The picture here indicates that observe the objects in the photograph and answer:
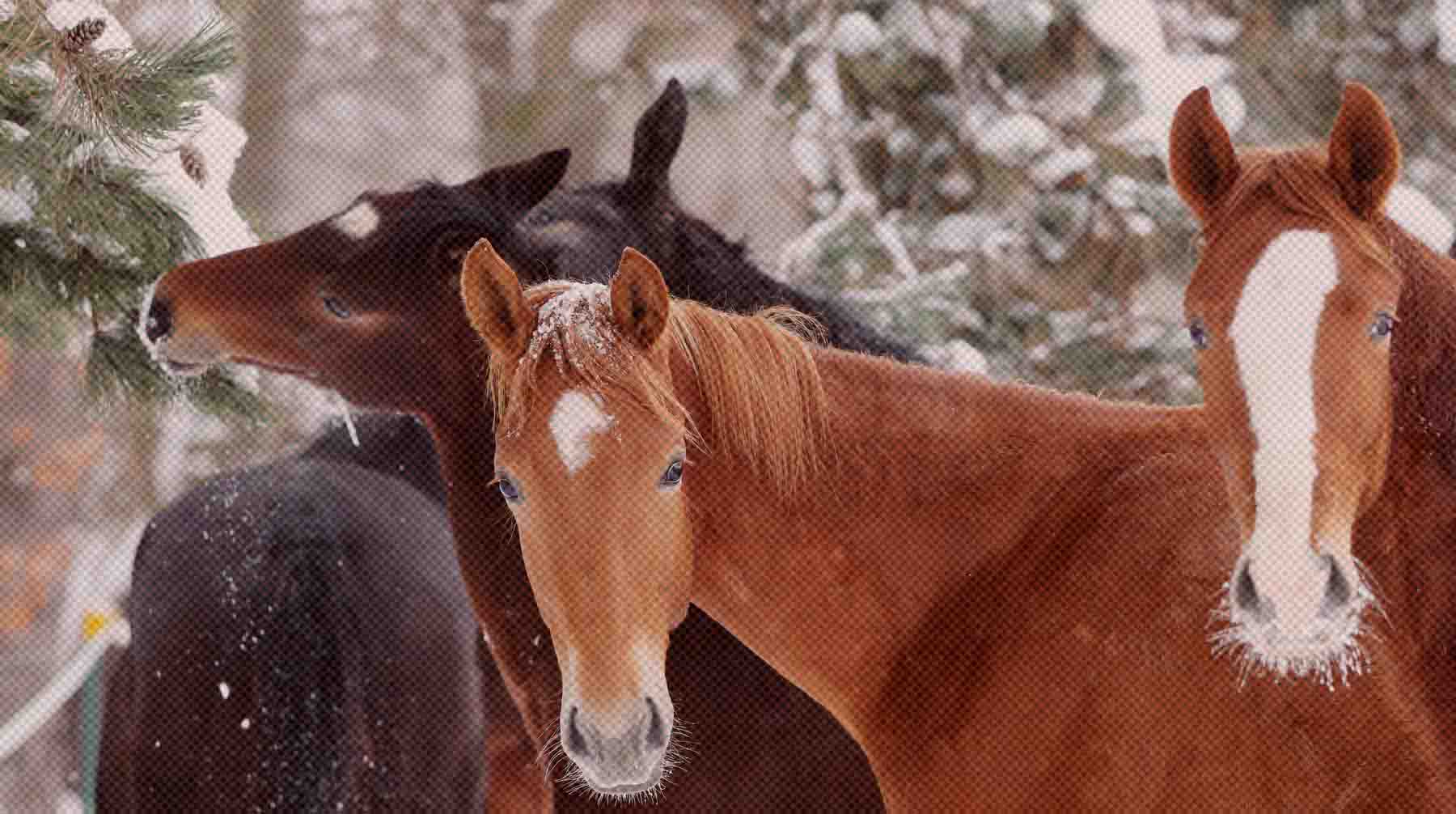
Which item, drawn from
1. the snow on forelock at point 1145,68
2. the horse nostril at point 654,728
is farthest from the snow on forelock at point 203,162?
the snow on forelock at point 1145,68

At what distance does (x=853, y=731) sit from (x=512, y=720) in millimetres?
1312

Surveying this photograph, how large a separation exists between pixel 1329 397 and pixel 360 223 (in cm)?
210

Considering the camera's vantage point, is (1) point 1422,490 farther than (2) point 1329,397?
Yes

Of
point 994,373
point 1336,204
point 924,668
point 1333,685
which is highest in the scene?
point 1336,204

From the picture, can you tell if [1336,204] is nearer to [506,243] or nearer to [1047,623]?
[1047,623]

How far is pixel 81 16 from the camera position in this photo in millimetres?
3514

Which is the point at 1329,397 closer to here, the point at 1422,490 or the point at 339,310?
the point at 1422,490

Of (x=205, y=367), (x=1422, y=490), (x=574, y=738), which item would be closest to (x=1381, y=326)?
(x=1422, y=490)

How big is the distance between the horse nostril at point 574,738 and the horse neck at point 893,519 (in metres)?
0.46

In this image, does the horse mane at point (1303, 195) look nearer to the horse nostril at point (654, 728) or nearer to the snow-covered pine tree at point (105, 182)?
the horse nostril at point (654, 728)

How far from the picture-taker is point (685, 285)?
4215 millimetres

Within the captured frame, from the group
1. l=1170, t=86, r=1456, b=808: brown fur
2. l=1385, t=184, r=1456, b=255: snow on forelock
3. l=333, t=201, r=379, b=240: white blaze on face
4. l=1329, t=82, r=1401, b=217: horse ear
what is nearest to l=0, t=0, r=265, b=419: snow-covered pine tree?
l=333, t=201, r=379, b=240: white blaze on face

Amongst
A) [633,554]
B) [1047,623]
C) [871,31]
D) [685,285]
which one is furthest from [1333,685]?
[871,31]

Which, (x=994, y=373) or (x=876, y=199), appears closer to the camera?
(x=994, y=373)
